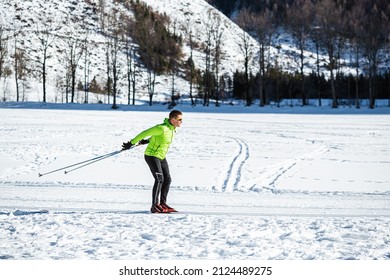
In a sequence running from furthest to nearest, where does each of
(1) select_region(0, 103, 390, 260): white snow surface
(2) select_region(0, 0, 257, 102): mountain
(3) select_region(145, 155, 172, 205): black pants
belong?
(2) select_region(0, 0, 257, 102): mountain, (3) select_region(145, 155, 172, 205): black pants, (1) select_region(0, 103, 390, 260): white snow surface

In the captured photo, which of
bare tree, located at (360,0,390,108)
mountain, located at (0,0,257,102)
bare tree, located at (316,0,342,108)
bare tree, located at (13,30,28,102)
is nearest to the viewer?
bare tree, located at (316,0,342,108)

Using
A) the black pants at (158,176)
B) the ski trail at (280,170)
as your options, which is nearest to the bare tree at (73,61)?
the ski trail at (280,170)

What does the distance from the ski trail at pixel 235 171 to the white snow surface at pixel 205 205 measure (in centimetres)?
3

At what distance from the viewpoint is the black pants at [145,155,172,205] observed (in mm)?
6387

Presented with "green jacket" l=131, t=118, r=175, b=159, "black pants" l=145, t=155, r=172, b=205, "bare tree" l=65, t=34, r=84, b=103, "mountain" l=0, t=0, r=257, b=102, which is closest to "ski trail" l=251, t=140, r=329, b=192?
"black pants" l=145, t=155, r=172, b=205

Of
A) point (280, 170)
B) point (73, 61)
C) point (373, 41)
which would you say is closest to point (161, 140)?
point (280, 170)

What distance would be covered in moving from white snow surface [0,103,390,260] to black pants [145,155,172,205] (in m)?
0.40

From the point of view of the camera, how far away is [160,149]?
6363 millimetres

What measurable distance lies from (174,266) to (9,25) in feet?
245

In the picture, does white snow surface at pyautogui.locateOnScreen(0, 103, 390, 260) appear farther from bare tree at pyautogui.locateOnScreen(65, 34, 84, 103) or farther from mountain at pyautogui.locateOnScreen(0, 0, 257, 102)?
mountain at pyautogui.locateOnScreen(0, 0, 257, 102)

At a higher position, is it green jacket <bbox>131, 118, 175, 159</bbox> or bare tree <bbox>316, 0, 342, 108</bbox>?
bare tree <bbox>316, 0, 342, 108</bbox>

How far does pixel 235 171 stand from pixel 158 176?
177 inches

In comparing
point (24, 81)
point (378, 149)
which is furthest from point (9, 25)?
point (378, 149)

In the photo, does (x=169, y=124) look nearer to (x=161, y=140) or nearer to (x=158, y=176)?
(x=161, y=140)
